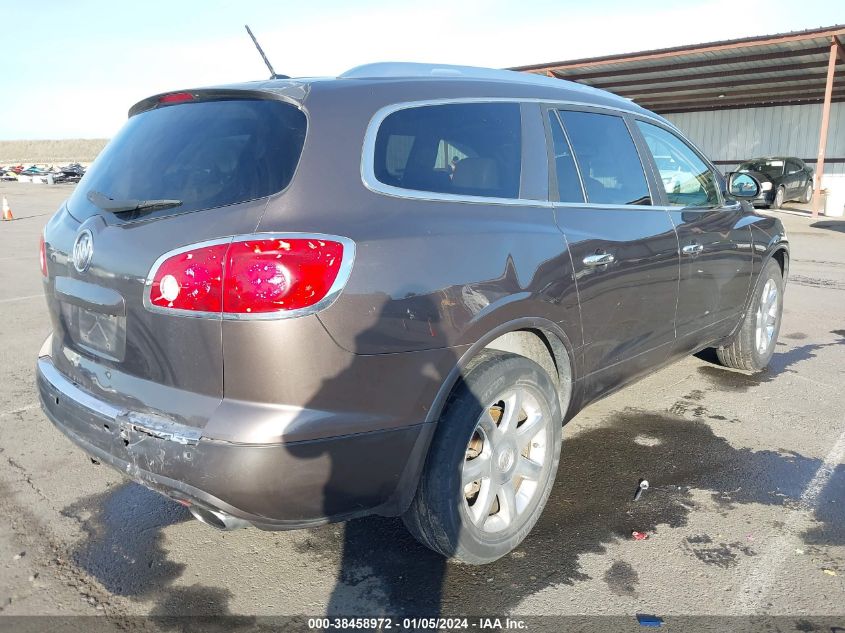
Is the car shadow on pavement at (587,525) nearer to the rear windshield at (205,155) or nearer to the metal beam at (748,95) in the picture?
the rear windshield at (205,155)

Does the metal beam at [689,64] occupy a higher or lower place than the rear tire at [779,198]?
higher

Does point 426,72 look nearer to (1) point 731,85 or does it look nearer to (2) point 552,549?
(2) point 552,549

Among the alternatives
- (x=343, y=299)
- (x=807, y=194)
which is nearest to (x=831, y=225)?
(x=807, y=194)

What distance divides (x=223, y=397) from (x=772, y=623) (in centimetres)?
195

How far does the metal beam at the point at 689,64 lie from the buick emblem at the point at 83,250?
20.4 metres

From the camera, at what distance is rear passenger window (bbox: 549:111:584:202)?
3.02m

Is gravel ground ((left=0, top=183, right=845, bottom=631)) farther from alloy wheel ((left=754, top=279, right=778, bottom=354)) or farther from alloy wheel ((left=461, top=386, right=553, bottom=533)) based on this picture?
alloy wheel ((left=754, top=279, right=778, bottom=354))

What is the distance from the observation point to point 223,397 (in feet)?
6.84

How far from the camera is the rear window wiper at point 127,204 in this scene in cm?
228

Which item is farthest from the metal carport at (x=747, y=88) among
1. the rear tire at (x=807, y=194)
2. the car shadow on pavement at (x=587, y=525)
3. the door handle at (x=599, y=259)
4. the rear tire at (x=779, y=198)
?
the door handle at (x=599, y=259)

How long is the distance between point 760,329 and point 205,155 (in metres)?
4.13

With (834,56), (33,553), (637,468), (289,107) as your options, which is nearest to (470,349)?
(289,107)

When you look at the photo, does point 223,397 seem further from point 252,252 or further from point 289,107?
point 289,107

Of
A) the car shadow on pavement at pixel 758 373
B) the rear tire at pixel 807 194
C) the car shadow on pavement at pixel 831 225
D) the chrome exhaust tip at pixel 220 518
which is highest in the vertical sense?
the rear tire at pixel 807 194
